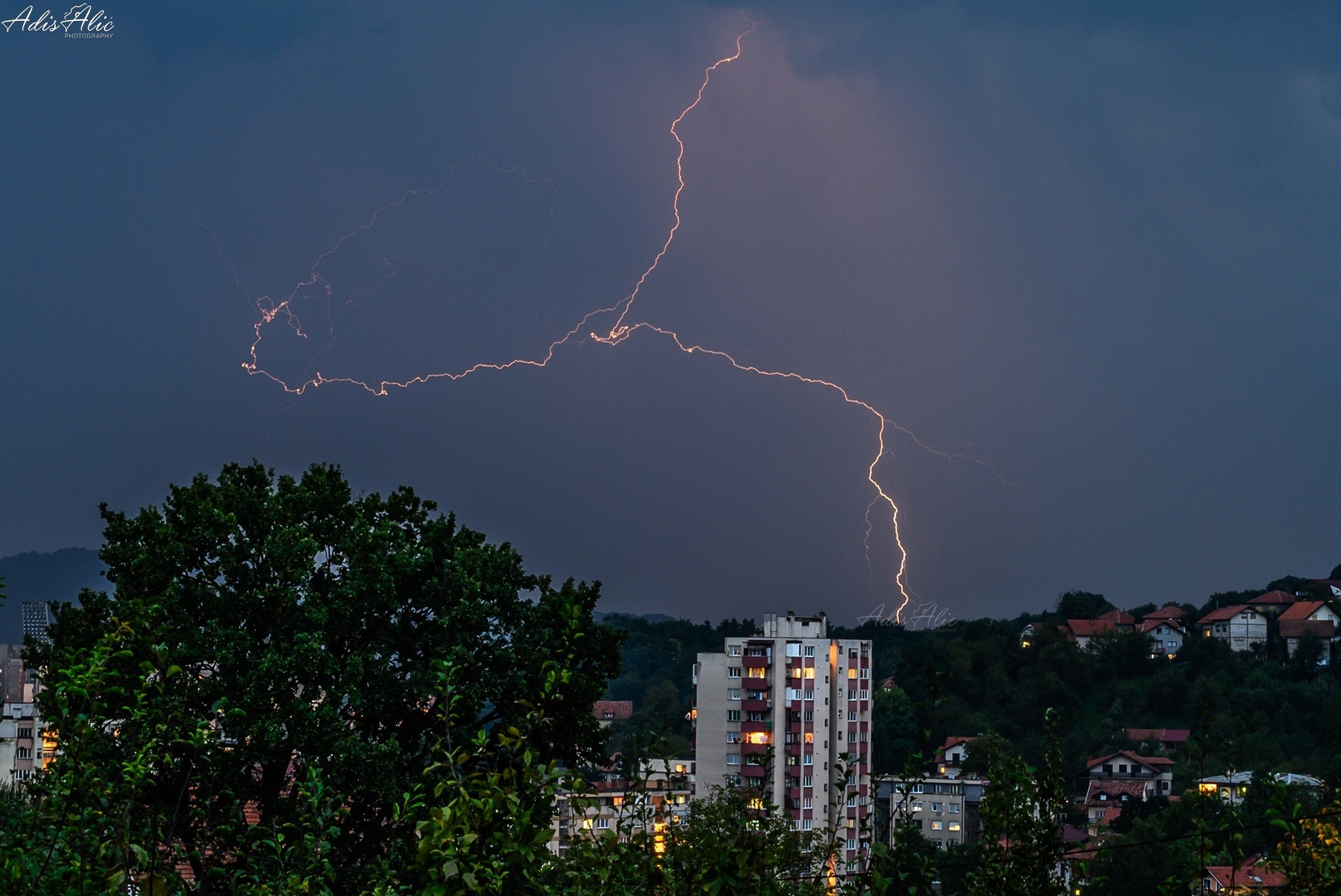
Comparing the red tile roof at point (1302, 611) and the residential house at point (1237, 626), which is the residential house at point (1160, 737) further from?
the red tile roof at point (1302, 611)

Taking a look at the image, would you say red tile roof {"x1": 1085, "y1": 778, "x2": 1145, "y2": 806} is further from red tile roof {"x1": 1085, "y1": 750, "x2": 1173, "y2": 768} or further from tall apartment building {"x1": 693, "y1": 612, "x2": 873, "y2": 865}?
tall apartment building {"x1": 693, "y1": 612, "x2": 873, "y2": 865}

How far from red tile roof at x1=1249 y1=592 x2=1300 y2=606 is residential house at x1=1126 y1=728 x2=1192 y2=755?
24.9 metres

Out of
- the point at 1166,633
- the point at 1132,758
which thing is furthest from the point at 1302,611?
the point at 1132,758

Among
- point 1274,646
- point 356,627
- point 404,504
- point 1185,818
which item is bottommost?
point 1185,818

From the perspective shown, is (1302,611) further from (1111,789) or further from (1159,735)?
(1111,789)

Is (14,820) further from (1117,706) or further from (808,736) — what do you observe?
(1117,706)

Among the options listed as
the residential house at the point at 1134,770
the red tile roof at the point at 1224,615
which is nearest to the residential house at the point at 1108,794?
the residential house at the point at 1134,770

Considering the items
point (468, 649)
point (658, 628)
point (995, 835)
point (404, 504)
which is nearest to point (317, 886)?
point (995, 835)

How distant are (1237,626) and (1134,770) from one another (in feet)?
99.2

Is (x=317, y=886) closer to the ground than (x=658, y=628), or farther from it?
closer to the ground

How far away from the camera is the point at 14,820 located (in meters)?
4.12

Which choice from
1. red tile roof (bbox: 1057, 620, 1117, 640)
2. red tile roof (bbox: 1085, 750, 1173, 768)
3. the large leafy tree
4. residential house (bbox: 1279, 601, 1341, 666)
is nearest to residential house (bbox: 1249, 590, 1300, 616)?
residential house (bbox: 1279, 601, 1341, 666)

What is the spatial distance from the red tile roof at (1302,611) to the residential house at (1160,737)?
18.4 meters

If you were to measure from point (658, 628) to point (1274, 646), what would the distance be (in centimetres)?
4499
